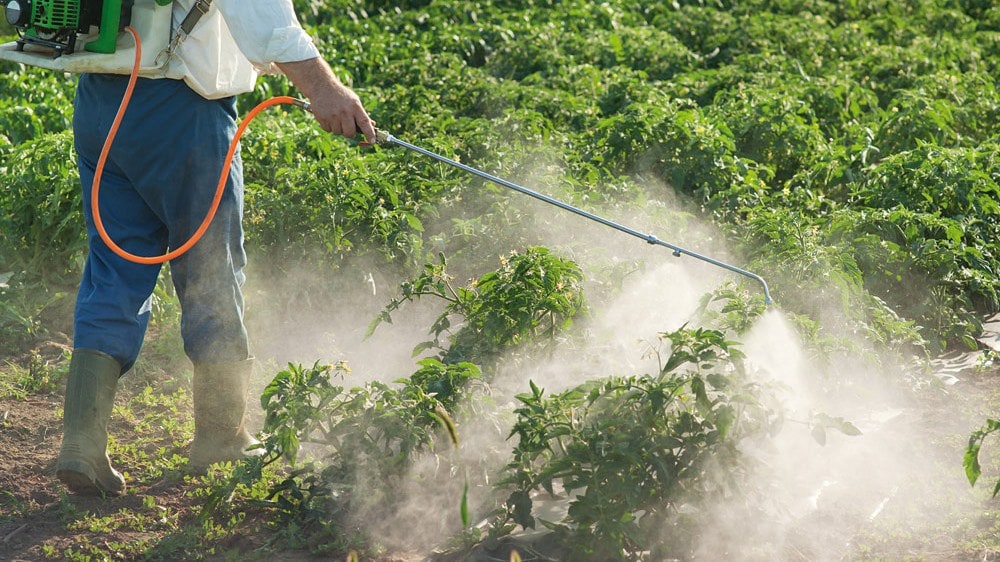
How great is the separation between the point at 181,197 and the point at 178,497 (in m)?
0.86

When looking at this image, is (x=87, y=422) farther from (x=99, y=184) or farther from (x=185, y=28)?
(x=185, y=28)

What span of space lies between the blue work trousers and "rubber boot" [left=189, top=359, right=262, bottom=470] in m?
0.05

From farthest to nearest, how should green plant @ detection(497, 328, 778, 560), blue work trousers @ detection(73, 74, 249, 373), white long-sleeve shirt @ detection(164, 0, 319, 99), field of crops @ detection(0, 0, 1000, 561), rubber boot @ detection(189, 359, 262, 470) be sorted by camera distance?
rubber boot @ detection(189, 359, 262, 470)
blue work trousers @ detection(73, 74, 249, 373)
white long-sleeve shirt @ detection(164, 0, 319, 99)
field of crops @ detection(0, 0, 1000, 561)
green plant @ detection(497, 328, 778, 560)

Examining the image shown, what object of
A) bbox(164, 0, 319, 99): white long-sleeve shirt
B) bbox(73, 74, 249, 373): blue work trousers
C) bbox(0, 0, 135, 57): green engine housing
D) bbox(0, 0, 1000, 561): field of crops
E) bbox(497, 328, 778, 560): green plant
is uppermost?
bbox(0, 0, 135, 57): green engine housing

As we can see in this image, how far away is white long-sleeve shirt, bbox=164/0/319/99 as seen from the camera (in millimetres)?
3072

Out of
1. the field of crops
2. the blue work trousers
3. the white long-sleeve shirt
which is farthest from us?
the blue work trousers

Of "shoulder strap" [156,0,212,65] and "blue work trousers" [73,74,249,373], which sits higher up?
"shoulder strap" [156,0,212,65]

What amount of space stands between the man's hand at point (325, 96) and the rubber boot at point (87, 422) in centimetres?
92

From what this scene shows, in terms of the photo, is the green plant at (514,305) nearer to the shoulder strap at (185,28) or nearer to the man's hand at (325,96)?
the man's hand at (325,96)

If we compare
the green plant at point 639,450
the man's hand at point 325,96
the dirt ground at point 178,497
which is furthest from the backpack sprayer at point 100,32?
the green plant at point 639,450

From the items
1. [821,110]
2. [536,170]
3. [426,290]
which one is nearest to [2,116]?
[536,170]

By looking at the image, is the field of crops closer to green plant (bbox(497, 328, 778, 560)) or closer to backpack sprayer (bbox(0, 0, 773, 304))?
green plant (bbox(497, 328, 778, 560))

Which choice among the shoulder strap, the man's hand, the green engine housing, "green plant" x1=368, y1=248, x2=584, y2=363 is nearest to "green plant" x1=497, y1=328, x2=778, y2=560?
"green plant" x1=368, y1=248, x2=584, y2=363

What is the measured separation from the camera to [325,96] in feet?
10.4
